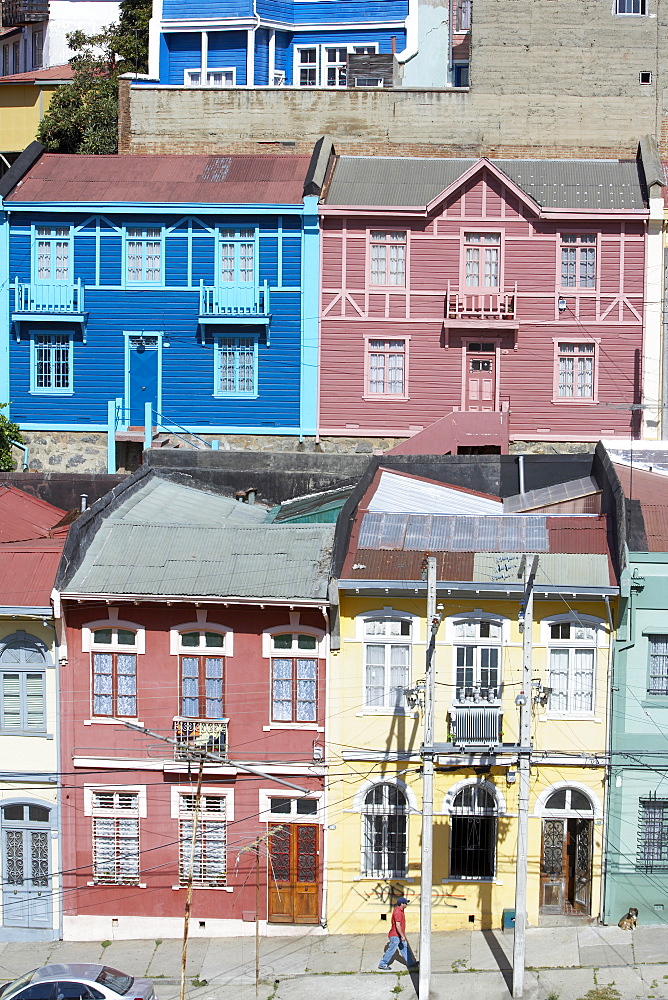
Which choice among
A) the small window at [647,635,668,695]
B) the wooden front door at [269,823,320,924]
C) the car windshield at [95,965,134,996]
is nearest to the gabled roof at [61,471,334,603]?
the wooden front door at [269,823,320,924]

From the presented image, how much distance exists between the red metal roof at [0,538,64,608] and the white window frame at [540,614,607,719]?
10.6 metres

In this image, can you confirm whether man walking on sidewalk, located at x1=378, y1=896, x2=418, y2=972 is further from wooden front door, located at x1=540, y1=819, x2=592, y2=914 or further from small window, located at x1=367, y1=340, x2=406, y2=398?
small window, located at x1=367, y1=340, x2=406, y2=398

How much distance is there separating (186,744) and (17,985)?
20.1ft

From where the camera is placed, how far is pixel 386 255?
4991cm

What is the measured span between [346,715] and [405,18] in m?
36.3

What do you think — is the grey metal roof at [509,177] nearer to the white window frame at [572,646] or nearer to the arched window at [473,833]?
the white window frame at [572,646]

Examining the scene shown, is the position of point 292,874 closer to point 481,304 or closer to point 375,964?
point 375,964

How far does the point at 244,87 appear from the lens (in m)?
58.2

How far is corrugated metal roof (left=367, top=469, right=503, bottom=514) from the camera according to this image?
1540 inches

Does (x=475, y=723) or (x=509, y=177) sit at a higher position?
(x=509, y=177)

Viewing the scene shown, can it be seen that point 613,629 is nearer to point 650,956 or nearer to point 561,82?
point 650,956

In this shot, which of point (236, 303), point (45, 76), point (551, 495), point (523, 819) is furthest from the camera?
point (45, 76)

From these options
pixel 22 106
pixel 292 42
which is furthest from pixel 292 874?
pixel 22 106

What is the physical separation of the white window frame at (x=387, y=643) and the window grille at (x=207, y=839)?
155 inches
